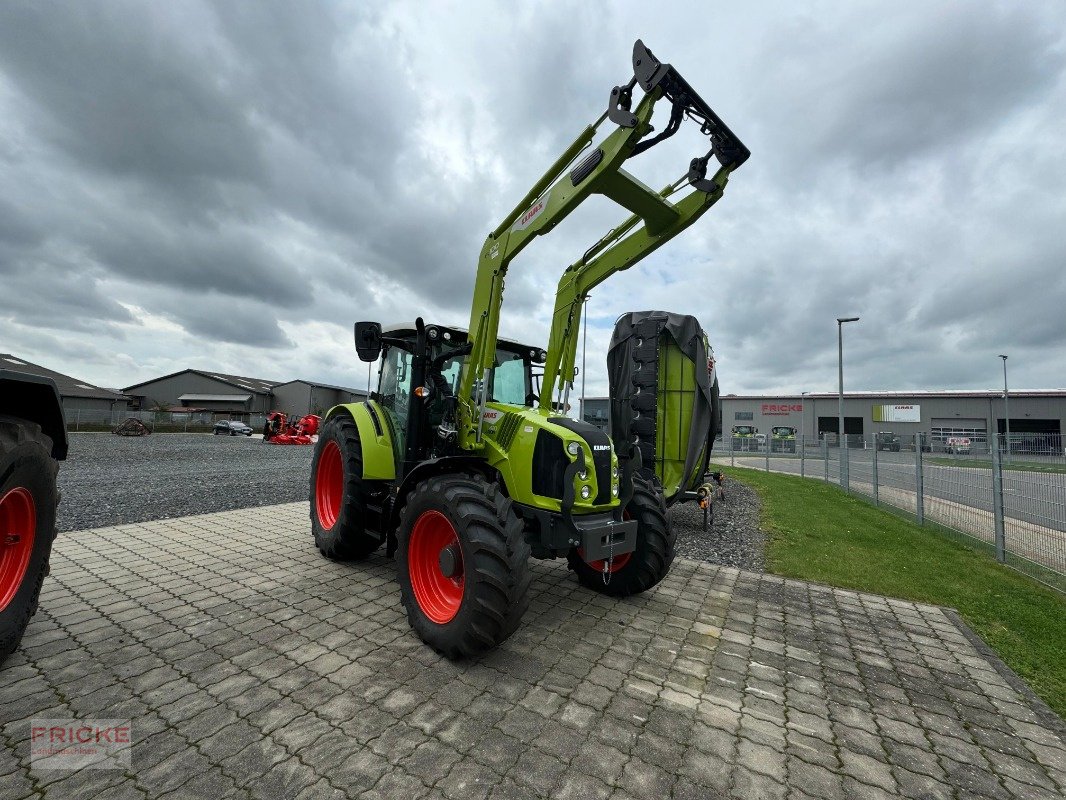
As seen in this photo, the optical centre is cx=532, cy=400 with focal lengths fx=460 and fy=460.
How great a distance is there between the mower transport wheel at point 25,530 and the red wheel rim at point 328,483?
264 cm

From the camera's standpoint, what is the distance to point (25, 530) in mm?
2801

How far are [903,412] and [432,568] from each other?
167 ft

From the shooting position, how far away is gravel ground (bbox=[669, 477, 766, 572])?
5873 mm

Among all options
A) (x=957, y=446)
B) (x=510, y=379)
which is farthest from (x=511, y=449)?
(x=957, y=446)

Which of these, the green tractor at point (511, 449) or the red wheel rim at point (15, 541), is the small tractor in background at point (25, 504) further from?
the green tractor at point (511, 449)

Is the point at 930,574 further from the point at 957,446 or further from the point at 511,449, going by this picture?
the point at 511,449

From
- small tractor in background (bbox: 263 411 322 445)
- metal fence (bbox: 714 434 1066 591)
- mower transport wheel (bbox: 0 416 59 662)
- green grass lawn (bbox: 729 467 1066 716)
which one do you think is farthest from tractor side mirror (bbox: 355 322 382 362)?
small tractor in background (bbox: 263 411 322 445)

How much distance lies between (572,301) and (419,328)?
4.97 ft

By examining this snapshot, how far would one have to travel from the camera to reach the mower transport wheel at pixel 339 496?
4.57 meters

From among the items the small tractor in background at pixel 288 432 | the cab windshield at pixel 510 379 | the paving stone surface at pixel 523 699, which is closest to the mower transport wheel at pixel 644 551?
the paving stone surface at pixel 523 699

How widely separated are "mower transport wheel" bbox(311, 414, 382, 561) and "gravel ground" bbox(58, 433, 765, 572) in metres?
2.93

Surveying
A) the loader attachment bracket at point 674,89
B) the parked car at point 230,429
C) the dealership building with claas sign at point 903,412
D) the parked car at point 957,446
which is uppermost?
the dealership building with claas sign at point 903,412

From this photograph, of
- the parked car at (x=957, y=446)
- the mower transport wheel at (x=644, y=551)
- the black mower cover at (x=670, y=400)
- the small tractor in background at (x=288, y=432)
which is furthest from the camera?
the small tractor in background at (x=288, y=432)

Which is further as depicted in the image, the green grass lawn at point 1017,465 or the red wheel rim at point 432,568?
the green grass lawn at point 1017,465
